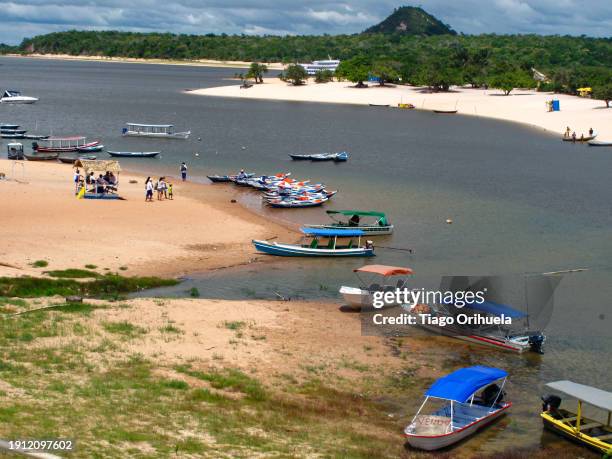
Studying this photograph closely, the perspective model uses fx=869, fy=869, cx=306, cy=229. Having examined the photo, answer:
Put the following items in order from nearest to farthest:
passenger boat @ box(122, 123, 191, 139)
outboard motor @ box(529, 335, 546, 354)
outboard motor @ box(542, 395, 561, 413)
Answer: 1. outboard motor @ box(542, 395, 561, 413)
2. outboard motor @ box(529, 335, 546, 354)
3. passenger boat @ box(122, 123, 191, 139)

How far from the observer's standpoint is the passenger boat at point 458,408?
21.9 m

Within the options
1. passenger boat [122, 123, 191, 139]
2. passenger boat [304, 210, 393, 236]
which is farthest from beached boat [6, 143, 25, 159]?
passenger boat [304, 210, 393, 236]

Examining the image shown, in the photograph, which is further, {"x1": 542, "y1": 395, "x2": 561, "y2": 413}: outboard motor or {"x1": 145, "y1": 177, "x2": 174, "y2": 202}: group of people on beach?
{"x1": 145, "y1": 177, "x2": 174, "y2": 202}: group of people on beach

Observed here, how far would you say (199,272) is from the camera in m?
38.5

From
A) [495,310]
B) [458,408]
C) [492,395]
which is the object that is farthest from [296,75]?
[458,408]

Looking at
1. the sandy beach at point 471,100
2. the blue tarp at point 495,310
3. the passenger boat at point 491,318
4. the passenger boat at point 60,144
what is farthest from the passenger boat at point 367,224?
the sandy beach at point 471,100

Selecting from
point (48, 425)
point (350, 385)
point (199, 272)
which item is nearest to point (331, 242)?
point (199, 272)

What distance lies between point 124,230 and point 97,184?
386 inches

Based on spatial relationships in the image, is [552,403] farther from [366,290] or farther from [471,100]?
[471,100]

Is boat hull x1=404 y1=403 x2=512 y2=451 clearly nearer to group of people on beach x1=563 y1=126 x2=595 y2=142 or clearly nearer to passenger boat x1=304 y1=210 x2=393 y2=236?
passenger boat x1=304 y1=210 x2=393 y2=236

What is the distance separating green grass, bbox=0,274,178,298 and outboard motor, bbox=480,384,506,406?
15.4 metres

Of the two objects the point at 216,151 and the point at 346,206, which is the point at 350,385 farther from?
the point at 216,151

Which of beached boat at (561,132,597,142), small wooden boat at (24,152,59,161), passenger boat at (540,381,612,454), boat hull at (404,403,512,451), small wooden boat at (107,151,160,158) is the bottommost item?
boat hull at (404,403,512,451)

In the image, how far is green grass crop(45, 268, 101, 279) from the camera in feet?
115
